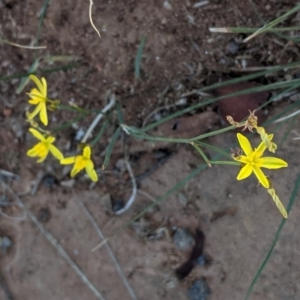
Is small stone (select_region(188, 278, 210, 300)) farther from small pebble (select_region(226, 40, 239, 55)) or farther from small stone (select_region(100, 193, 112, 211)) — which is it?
small pebble (select_region(226, 40, 239, 55))

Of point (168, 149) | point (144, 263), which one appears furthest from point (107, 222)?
point (168, 149)

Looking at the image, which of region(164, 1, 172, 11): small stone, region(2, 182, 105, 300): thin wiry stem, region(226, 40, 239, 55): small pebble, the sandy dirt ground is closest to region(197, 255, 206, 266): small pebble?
the sandy dirt ground

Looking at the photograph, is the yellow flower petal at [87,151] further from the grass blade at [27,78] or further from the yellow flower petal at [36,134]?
the grass blade at [27,78]

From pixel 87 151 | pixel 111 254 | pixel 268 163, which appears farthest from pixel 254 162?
pixel 111 254

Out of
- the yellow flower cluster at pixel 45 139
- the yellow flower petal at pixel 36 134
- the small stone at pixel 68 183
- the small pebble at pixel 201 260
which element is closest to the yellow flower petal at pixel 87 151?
the yellow flower cluster at pixel 45 139

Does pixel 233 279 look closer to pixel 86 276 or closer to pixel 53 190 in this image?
pixel 86 276

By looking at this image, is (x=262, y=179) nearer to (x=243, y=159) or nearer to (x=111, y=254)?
(x=243, y=159)

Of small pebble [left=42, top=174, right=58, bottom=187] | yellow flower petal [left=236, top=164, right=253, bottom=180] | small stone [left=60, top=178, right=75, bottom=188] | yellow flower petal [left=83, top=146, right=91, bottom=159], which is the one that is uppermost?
yellow flower petal [left=236, top=164, right=253, bottom=180]
